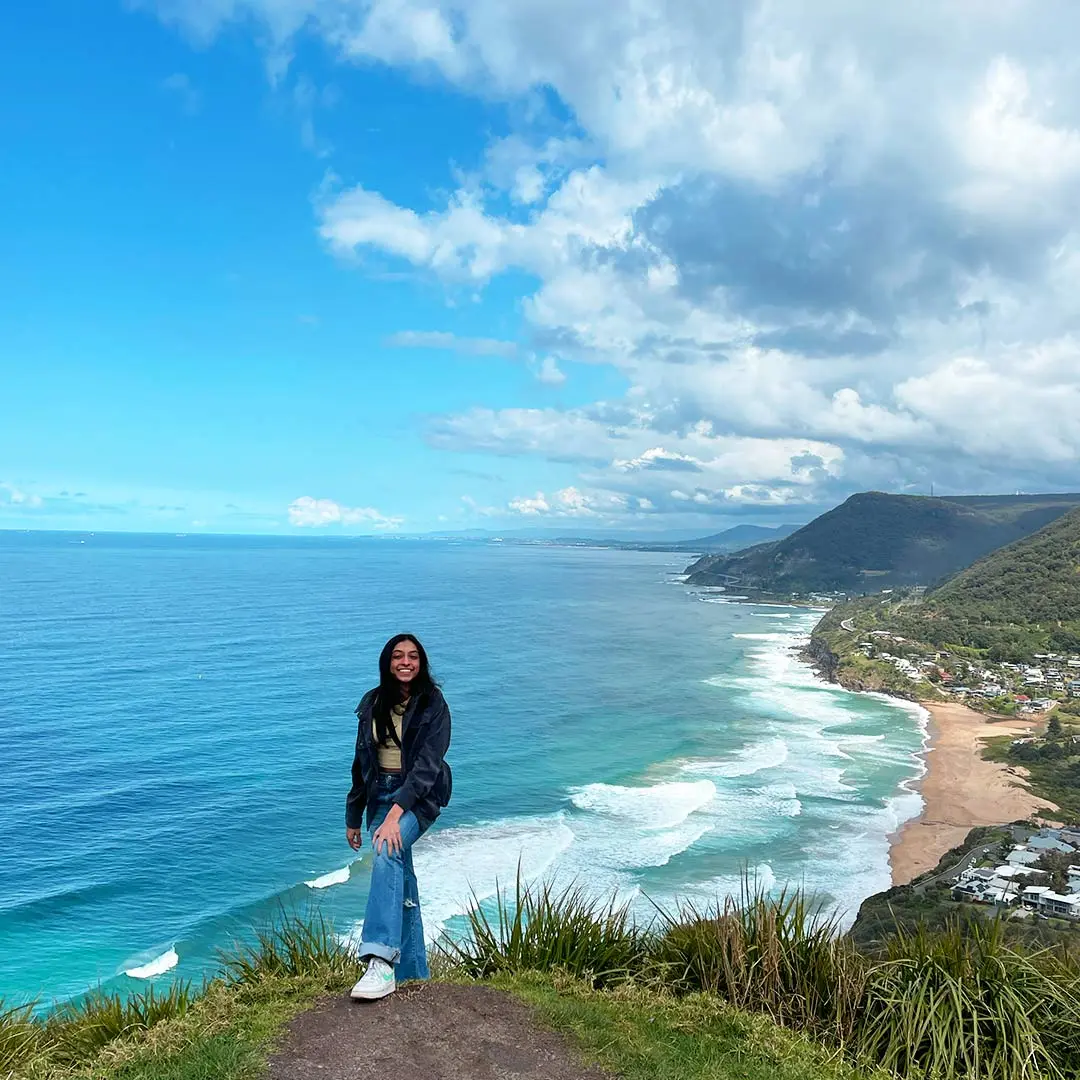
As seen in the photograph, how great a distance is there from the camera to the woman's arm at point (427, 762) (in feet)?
16.8

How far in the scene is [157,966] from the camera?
19219mm

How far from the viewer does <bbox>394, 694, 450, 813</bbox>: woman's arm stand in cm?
511

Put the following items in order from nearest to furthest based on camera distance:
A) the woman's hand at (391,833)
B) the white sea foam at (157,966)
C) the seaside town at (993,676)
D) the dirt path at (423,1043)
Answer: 1. the dirt path at (423,1043)
2. the woman's hand at (391,833)
3. the white sea foam at (157,966)
4. the seaside town at (993,676)

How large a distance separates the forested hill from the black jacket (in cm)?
8049

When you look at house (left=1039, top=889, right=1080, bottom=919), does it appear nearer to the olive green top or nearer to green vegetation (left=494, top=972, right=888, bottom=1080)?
green vegetation (left=494, top=972, right=888, bottom=1080)

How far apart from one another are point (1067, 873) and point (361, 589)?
314 feet

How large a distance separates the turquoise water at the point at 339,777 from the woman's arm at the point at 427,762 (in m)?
10.4

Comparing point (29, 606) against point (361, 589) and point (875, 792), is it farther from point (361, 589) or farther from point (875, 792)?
point (875, 792)

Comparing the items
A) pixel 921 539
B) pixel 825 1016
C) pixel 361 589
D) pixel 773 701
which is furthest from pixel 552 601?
pixel 825 1016

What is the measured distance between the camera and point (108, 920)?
70.5ft

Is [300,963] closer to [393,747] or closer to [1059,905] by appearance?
[393,747]

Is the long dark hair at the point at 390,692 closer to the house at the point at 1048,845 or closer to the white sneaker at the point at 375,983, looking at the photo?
the white sneaker at the point at 375,983

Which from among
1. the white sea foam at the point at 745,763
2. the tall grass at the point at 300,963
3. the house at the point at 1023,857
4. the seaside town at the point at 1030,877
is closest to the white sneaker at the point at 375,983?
the tall grass at the point at 300,963

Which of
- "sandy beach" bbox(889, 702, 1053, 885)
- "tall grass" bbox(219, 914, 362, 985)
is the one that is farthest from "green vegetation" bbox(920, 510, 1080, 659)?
"tall grass" bbox(219, 914, 362, 985)
